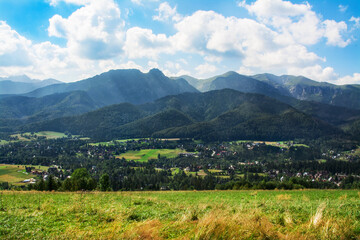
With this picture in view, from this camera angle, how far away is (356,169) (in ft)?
385

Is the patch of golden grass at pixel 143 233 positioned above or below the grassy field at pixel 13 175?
above

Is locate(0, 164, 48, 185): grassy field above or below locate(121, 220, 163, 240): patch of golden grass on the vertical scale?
below

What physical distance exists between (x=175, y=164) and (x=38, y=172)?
86313mm

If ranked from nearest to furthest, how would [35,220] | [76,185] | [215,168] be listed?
1. [35,220]
2. [76,185]
3. [215,168]

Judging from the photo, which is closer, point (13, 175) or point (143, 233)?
point (143, 233)

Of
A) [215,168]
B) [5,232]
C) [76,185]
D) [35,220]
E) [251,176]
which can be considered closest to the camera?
[5,232]

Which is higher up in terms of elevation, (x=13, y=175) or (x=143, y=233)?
(x=143, y=233)

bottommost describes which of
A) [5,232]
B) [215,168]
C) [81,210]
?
[215,168]

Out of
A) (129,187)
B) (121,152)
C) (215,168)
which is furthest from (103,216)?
(121,152)

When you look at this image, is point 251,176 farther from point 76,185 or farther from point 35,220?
point 35,220

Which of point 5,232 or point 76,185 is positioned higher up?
point 5,232

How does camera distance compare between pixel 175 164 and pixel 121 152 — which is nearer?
pixel 175 164

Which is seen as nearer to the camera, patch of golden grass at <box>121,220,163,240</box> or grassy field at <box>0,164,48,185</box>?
patch of golden grass at <box>121,220,163,240</box>

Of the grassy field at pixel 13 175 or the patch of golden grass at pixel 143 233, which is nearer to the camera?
the patch of golden grass at pixel 143 233
